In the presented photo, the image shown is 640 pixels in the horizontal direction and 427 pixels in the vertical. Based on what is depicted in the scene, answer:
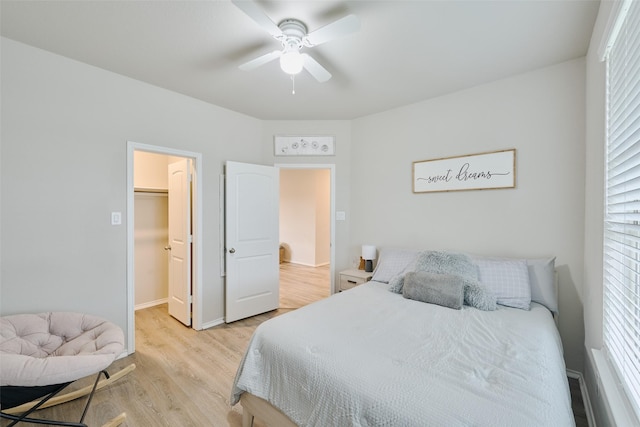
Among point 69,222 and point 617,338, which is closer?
point 617,338

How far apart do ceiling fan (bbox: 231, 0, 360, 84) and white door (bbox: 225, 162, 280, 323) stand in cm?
164

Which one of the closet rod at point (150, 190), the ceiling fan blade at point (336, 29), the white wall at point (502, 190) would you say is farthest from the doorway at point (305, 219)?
the ceiling fan blade at point (336, 29)

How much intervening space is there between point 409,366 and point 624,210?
1219 mm

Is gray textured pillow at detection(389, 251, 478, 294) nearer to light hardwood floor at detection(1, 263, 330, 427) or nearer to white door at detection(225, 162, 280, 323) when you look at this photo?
light hardwood floor at detection(1, 263, 330, 427)

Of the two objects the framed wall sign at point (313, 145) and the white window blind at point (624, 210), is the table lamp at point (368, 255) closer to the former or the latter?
the framed wall sign at point (313, 145)

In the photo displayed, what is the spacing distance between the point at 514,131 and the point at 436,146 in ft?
2.34

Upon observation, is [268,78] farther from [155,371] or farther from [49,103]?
[155,371]

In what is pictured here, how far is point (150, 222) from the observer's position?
389 centimetres

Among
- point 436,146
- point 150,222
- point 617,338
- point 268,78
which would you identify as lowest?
point 617,338

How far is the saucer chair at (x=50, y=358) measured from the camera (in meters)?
1.48

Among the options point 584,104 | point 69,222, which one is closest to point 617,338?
point 584,104

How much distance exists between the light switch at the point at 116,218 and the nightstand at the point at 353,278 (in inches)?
93.5

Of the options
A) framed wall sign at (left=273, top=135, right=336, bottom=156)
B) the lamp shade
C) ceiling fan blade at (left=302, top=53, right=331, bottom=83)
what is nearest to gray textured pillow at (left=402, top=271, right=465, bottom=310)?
the lamp shade

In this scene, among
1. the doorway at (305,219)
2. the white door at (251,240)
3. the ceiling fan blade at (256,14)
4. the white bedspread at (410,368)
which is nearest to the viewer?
the white bedspread at (410,368)
